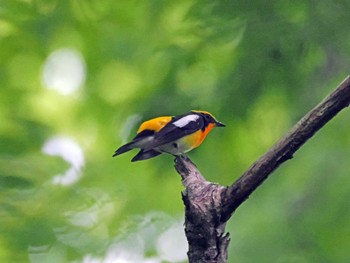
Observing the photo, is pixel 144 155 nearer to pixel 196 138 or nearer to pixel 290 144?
pixel 196 138

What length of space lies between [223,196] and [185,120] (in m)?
1.04

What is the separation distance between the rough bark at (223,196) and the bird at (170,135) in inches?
34.1

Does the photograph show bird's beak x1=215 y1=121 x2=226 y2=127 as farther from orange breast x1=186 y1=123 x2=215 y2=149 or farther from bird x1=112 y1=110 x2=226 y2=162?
orange breast x1=186 y1=123 x2=215 y2=149

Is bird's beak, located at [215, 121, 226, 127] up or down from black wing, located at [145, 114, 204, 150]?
down

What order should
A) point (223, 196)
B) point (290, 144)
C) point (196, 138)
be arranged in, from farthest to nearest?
1. point (196, 138)
2. point (223, 196)
3. point (290, 144)

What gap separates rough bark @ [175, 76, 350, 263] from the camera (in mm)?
1464

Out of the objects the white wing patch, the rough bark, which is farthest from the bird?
the rough bark

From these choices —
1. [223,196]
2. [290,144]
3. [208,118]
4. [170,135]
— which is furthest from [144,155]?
[290,144]

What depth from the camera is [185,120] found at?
8.57 ft

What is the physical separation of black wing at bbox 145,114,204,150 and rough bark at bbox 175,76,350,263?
916 millimetres

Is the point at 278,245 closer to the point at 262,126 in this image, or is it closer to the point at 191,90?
the point at 262,126

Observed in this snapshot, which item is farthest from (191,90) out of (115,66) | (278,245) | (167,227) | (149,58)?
(167,227)

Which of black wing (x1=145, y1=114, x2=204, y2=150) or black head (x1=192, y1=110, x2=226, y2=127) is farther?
black wing (x1=145, y1=114, x2=204, y2=150)

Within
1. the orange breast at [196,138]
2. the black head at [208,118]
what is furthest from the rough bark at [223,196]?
the orange breast at [196,138]
